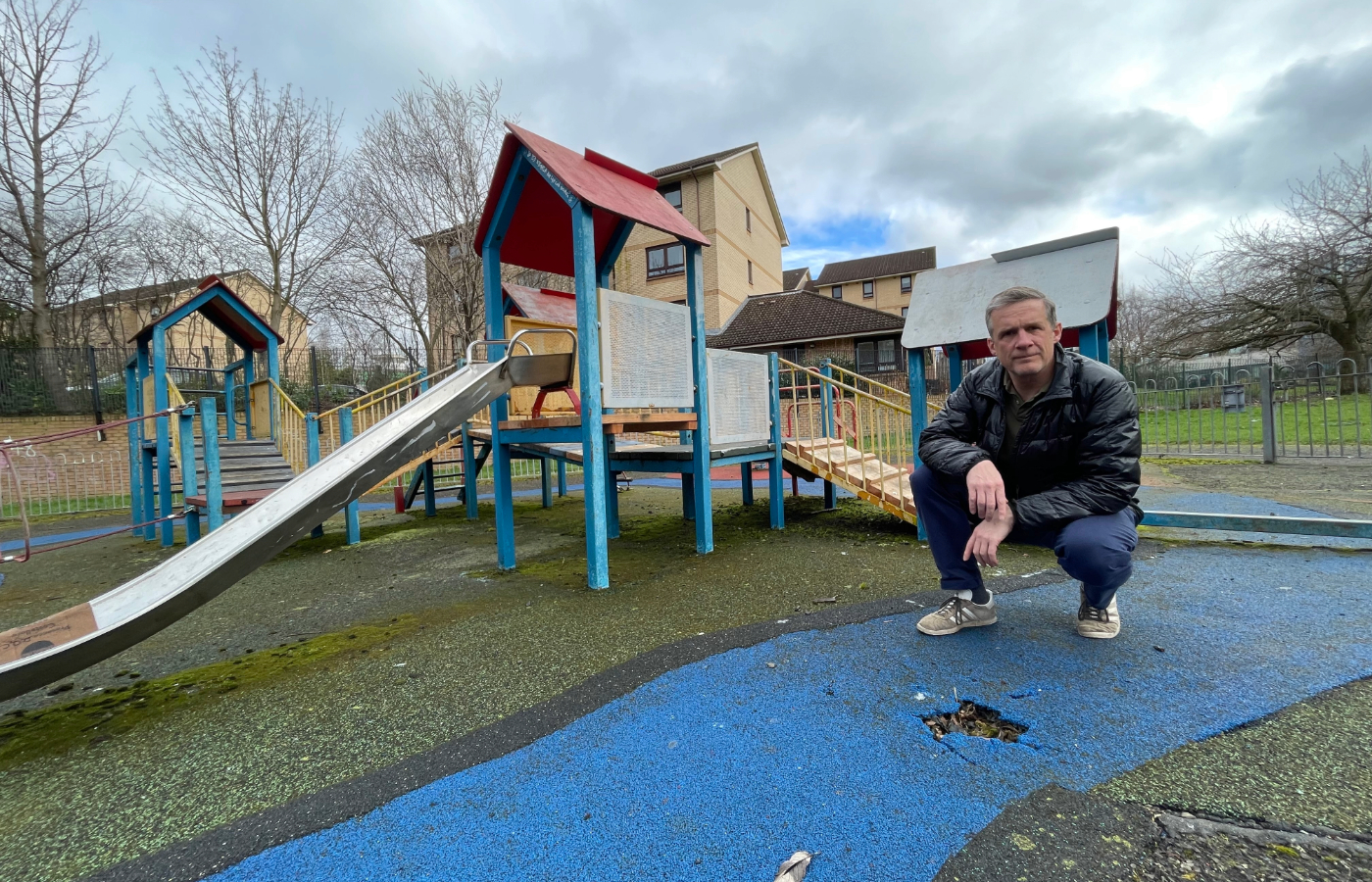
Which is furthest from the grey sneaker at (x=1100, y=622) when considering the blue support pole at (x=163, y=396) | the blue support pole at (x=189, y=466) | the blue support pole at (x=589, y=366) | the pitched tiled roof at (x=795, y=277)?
the pitched tiled roof at (x=795, y=277)

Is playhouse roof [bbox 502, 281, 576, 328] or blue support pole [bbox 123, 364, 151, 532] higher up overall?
playhouse roof [bbox 502, 281, 576, 328]

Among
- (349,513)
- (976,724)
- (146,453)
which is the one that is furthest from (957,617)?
(146,453)

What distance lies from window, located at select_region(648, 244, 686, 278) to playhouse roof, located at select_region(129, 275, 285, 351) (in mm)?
17383

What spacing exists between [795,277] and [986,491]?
46115 millimetres

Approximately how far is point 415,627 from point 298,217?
16.0 metres

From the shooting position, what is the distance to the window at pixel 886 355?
22656mm

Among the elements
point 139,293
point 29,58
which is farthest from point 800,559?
point 139,293

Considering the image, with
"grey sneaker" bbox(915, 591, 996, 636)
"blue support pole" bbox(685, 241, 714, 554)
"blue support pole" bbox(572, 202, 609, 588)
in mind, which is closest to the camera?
"grey sneaker" bbox(915, 591, 996, 636)

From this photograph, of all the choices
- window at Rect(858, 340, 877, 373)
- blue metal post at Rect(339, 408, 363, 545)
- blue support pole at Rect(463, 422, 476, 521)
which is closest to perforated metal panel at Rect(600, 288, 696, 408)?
blue metal post at Rect(339, 408, 363, 545)

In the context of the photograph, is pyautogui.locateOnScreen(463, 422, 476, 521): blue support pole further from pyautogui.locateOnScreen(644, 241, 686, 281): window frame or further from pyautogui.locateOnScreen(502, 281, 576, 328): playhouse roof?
pyautogui.locateOnScreen(644, 241, 686, 281): window frame

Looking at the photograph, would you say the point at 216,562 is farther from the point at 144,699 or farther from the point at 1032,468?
the point at 1032,468

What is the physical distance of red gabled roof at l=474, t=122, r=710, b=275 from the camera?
3.80 metres

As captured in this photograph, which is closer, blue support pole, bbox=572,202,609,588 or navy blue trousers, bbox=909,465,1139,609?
navy blue trousers, bbox=909,465,1139,609

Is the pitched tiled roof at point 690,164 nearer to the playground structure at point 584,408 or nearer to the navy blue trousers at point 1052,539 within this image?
the playground structure at point 584,408
